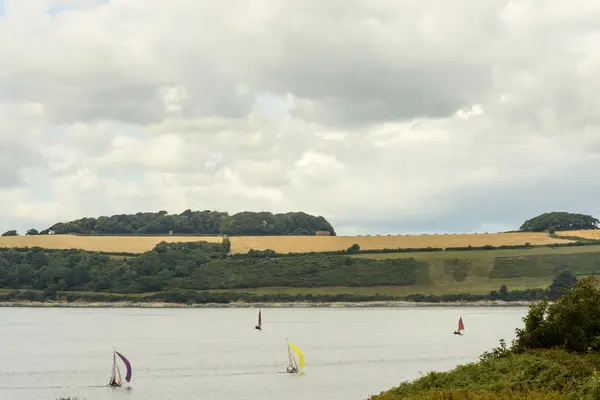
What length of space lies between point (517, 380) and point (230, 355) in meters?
75.6

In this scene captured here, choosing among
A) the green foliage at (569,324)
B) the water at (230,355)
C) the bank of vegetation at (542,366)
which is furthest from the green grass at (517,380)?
the water at (230,355)

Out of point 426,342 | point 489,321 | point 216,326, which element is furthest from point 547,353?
point 489,321

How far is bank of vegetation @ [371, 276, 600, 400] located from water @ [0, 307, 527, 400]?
2799 centimetres

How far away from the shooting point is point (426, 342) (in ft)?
414

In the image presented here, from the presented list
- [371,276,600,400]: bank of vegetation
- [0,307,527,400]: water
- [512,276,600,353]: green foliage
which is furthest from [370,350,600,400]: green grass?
[0,307,527,400]: water

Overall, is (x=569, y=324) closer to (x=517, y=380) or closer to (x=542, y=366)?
(x=542, y=366)

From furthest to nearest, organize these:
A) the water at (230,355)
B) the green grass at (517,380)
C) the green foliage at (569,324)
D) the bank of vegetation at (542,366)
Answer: the water at (230,355) → the green foliage at (569,324) → the bank of vegetation at (542,366) → the green grass at (517,380)

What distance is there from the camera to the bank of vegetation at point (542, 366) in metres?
28.1

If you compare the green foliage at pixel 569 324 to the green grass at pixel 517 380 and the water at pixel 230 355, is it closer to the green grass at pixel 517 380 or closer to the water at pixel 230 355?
the green grass at pixel 517 380

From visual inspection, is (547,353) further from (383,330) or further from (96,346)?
(383,330)

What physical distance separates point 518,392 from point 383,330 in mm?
123240

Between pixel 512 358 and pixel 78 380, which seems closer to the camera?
pixel 512 358

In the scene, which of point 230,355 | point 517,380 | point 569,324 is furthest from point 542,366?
point 230,355

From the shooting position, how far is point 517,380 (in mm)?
31562
